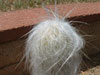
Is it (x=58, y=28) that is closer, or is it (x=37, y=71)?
(x=58, y=28)

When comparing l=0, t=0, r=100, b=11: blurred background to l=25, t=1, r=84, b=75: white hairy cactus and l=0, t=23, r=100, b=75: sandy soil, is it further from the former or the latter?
l=25, t=1, r=84, b=75: white hairy cactus

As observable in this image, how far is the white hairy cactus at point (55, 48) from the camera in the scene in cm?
243

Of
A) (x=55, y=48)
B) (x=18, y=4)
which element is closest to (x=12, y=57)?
(x=18, y=4)

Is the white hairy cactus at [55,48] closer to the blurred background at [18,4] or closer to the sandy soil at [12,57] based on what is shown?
the sandy soil at [12,57]

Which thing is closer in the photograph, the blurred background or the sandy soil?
the sandy soil

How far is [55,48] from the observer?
2.44 meters

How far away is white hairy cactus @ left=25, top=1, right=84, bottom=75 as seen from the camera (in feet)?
7.98

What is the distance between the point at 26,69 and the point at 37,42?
133cm

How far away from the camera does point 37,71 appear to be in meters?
2.64

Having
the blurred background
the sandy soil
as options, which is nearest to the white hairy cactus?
the sandy soil

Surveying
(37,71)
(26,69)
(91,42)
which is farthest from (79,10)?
(37,71)

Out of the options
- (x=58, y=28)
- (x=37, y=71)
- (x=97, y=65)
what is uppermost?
(x=58, y=28)

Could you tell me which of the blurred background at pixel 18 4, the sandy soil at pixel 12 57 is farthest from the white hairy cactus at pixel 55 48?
the blurred background at pixel 18 4

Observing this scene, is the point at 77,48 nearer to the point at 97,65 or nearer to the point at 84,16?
the point at 84,16
